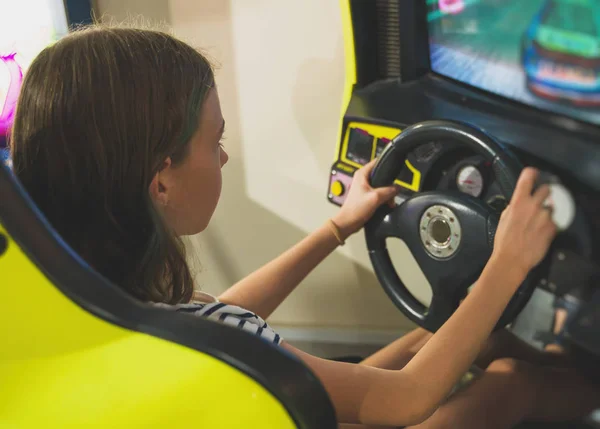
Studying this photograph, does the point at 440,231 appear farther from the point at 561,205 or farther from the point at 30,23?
the point at 30,23

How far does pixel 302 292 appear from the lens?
189cm

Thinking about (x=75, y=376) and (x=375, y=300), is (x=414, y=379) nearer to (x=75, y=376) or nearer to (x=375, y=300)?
(x=75, y=376)

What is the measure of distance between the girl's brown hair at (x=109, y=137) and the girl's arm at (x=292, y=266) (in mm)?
382

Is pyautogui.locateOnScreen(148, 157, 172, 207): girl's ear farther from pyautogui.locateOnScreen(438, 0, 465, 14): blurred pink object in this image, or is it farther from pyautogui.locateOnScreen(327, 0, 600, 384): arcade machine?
pyautogui.locateOnScreen(438, 0, 465, 14): blurred pink object

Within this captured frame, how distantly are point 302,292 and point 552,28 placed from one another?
1174mm

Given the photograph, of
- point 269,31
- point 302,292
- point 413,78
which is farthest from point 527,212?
point 302,292

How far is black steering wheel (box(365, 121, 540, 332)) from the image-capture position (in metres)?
0.83

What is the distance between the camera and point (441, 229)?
0.95m

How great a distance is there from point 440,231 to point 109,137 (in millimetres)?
544

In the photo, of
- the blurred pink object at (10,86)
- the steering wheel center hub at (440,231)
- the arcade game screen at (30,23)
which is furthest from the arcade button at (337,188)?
the arcade game screen at (30,23)

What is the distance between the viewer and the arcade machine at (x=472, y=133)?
0.83 m

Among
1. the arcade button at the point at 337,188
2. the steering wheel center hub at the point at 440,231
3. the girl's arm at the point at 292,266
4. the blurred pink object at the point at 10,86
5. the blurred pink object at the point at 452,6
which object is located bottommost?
the girl's arm at the point at 292,266

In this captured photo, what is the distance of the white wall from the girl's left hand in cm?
56

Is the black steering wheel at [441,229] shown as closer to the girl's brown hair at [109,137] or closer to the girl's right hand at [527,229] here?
the girl's right hand at [527,229]
